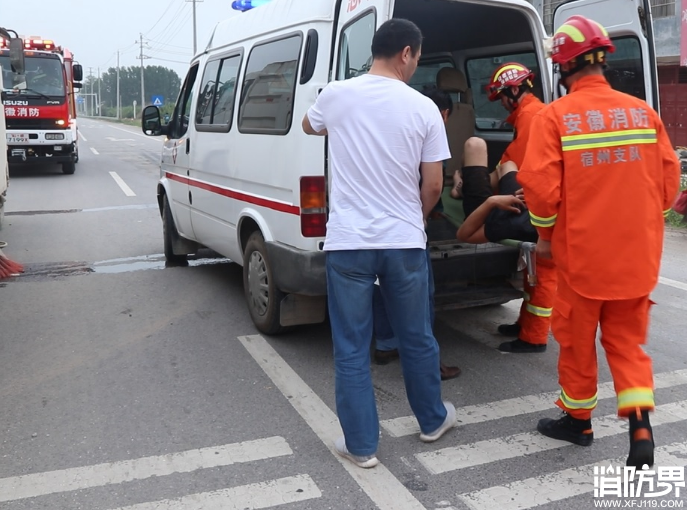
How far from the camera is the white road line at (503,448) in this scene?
3471mm

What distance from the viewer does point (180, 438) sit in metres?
3.78

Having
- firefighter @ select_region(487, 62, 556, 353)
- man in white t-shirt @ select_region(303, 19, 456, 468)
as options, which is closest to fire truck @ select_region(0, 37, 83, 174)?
firefighter @ select_region(487, 62, 556, 353)

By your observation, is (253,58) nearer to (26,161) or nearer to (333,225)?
(333,225)

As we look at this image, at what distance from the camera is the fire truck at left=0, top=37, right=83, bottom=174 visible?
1712cm

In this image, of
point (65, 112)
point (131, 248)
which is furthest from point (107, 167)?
point (131, 248)

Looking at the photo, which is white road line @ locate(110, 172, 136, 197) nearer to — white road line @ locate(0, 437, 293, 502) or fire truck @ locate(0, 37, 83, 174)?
fire truck @ locate(0, 37, 83, 174)

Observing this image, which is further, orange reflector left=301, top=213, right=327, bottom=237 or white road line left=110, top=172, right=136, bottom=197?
white road line left=110, top=172, right=136, bottom=197

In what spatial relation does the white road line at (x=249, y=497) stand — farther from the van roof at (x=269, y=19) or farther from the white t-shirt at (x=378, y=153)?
the van roof at (x=269, y=19)

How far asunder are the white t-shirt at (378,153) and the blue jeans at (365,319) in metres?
0.08

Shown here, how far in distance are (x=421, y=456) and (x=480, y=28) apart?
382 cm

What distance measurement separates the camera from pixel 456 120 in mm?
5828

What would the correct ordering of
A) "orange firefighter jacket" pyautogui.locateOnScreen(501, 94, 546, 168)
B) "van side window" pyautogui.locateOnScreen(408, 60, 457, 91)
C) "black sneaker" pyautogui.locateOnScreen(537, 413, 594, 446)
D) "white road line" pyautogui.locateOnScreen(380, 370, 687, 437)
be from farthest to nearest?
"van side window" pyautogui.locateOnScreen(408, 60, 457, 91) < "orange firefighter jacket" pyautogui.locateOnScreen(501, 94, 546, 168) < "white road line" pyautogui.locateOnScreen(380, 370, 687, 437) < "black sneaker" pyautogui.locateOnScreen(537, 413, 594, 446)

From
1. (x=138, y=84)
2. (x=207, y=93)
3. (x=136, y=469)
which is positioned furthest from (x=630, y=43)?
(x=138, y=84)

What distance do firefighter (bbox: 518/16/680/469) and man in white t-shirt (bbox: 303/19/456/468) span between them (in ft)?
1.75
